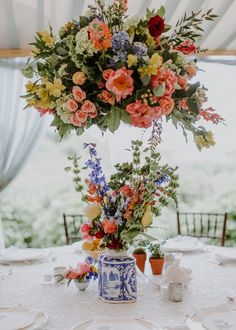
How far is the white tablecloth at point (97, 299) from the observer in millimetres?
1997

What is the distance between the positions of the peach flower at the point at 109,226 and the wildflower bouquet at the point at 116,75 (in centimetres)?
39

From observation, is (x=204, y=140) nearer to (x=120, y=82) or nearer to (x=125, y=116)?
(x=125, y=116)

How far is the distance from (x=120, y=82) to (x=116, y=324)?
2.91 feet

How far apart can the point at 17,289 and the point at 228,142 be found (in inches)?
162

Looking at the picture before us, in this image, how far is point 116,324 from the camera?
6.06 feet

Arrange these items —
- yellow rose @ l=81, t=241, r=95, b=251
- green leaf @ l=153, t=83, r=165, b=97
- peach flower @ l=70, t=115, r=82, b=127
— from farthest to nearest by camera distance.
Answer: yellow rose @ l=81, t=241, r=95, b=251 → peach flower @ l=70, t=115, r=82, b=127 → green leaf @ l=153, t=83, r=165, b=97

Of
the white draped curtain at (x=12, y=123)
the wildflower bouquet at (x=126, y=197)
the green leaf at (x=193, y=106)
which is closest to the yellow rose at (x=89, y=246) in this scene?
the wildflower bouquet at (x=126, y=197)

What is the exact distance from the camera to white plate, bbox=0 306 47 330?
1.85 meters

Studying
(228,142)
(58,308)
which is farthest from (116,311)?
(228,142)

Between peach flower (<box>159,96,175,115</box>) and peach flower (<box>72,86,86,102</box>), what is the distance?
11.9 inches

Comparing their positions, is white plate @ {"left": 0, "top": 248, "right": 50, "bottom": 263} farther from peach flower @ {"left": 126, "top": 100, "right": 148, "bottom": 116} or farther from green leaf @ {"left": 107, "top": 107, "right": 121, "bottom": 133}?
peach flower @ {"left": 126, "top": 100, "right": 148, "bottom": 116}

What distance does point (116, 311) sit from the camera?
205 cm

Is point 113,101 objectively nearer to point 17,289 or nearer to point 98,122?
point 98,122

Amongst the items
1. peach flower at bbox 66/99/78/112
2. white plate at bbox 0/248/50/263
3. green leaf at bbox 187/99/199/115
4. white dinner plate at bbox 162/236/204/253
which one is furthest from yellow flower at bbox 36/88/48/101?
white dinner plate at bbox 162/236/204/253
